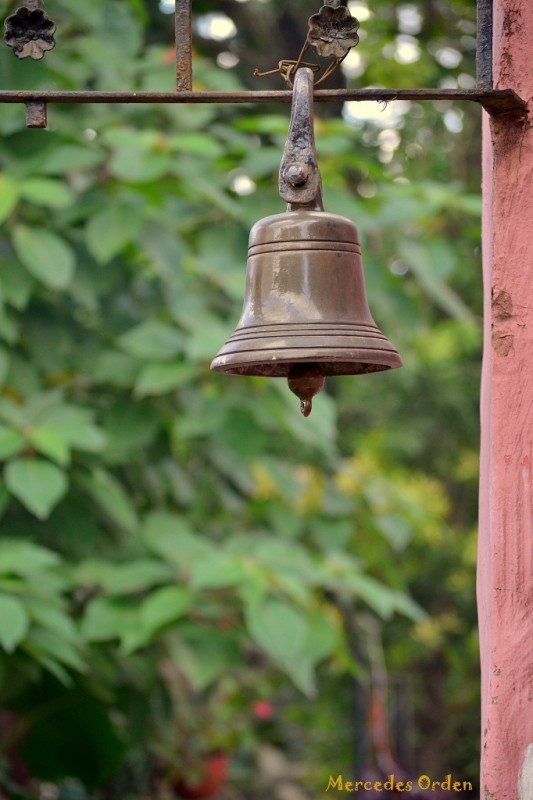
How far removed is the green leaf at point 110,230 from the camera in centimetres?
296

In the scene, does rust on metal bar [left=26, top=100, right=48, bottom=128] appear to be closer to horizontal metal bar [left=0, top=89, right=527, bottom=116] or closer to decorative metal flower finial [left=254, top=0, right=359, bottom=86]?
horizontal metal bar [left=0, top=89, right=527, bottom=116]

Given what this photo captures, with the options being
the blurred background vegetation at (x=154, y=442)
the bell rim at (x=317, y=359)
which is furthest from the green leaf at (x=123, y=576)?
the bell rim at (x=317, y=359)

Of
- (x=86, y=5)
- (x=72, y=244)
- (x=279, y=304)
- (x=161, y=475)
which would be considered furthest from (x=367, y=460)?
(x=279, y=304)

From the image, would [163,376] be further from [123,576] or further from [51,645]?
[51,645]

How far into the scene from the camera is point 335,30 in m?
1.51

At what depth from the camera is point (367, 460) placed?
510 cm

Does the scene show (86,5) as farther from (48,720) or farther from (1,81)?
(48,720)

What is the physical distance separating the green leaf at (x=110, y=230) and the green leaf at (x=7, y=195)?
0.25 meters

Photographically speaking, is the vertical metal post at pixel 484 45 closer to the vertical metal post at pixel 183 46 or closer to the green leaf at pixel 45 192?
the vertical metal post at pixel 183 46

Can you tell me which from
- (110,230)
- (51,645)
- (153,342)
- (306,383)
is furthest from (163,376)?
(306,383)

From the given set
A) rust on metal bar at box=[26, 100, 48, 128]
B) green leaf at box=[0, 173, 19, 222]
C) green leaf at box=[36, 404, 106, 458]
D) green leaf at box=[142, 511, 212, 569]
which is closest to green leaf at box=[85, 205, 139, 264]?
green leaf at box=[0, 173, 19, 222]

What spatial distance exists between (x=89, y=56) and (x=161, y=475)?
1230 millimetres

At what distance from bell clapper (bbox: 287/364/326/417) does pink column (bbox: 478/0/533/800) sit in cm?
24

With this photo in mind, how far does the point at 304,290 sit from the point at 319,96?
255 mm
